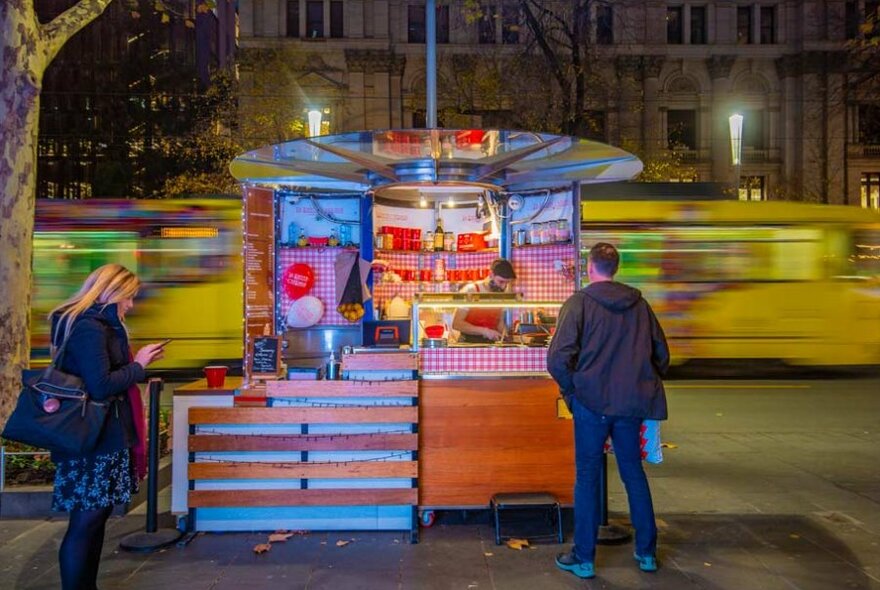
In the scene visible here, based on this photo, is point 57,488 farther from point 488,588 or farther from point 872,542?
point 872,542

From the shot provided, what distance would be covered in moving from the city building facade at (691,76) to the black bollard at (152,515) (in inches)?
1291

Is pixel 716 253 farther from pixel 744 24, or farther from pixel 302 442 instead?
pixel 744 24

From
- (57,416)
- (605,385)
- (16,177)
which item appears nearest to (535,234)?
(605,385)

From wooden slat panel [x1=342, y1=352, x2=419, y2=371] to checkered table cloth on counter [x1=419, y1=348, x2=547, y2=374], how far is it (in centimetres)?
11

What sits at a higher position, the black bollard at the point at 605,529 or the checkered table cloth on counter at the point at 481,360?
the checkered table cloth on counter at the point at 481,360

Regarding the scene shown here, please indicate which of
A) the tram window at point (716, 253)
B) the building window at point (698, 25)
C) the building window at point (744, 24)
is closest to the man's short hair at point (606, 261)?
the tram window at point (716, 253)

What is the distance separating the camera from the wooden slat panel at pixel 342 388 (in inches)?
235

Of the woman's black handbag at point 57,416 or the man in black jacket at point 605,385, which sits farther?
the man in black jacket at point 605,385

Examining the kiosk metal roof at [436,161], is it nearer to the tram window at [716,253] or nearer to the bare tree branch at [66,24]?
the bare tree branch at [66,24]

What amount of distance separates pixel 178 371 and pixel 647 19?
33.1m

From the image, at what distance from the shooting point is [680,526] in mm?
6207

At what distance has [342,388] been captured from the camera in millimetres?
5992

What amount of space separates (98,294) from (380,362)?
2301 mm

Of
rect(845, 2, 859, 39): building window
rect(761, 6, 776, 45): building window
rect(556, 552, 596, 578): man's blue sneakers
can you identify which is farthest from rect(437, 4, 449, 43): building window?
rect(556, 552, 596, 578): man's blue sneakers
